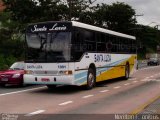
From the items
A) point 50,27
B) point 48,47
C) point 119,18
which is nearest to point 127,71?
point 50,27

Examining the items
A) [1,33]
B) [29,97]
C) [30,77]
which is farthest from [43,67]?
[1,33]

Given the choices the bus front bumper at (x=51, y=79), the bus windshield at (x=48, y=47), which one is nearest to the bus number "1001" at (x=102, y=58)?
the bus windshield at (x=48, y=47)

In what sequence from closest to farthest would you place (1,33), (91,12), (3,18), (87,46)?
(87,46) < (1,33) < (3,18) < (91,12)

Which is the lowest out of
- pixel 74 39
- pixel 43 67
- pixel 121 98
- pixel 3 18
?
pixel 121 98

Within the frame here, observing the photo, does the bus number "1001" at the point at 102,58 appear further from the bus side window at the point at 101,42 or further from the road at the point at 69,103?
the road at the point at 69,103

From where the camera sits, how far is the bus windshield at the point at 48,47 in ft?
58.7

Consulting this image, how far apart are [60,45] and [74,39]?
655 millimetres

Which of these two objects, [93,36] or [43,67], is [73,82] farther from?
[93,36]

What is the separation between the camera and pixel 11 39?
43.7 metres

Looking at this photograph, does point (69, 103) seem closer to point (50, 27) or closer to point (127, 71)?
point (50, 27)

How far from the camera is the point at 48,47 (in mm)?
18125

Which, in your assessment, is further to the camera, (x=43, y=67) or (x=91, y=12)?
(x=91, y=12)

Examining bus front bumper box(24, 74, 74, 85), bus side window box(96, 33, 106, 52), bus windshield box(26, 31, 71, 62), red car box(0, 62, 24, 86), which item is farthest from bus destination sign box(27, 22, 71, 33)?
bus side window box(96, 33, 106, 52)

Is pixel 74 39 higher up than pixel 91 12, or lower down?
lower down
